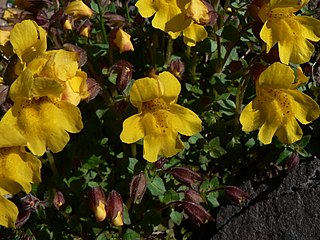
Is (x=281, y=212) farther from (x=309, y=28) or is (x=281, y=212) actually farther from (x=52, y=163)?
(x=52, y=163)

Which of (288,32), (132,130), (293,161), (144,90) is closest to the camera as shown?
(144,90)

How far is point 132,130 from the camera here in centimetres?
239

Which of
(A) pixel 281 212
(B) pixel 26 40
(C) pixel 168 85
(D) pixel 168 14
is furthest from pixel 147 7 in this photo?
(A) pixel 281 212

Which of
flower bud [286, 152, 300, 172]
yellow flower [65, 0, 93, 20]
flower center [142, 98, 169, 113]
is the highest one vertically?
yellow flower [65, 0, 93, 20]

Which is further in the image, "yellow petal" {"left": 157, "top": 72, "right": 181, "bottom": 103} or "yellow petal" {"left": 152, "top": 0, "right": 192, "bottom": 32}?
"yellow petal" {"left": 152, "top": 0, "right": 192, "bottom": 32}

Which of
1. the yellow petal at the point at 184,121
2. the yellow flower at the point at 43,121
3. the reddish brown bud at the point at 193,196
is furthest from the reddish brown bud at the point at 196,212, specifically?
the yellow flower at the point at 43,121

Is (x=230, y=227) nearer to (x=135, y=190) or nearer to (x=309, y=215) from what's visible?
(x=309, y=215)

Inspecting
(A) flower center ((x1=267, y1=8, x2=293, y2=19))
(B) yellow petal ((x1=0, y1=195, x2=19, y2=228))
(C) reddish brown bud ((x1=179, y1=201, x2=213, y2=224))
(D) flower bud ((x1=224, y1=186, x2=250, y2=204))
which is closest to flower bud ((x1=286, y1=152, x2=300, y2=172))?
(D) flower bud ((x1=224, y1=186, x2=250, y2=204))

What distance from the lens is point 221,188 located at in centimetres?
289

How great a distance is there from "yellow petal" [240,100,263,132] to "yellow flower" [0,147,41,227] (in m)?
0.83

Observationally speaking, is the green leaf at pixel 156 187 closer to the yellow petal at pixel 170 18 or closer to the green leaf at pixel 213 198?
the green leaf at pixel 213 198

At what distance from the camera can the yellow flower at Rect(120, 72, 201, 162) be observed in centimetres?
238

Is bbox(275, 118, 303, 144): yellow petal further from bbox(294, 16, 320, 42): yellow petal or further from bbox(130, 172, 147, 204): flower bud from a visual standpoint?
Answer: bbox(130, 172, 147, 204): flower bud

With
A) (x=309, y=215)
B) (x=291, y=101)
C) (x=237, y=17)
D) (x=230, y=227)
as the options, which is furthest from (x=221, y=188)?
(x=237, y=17)
